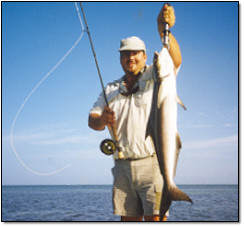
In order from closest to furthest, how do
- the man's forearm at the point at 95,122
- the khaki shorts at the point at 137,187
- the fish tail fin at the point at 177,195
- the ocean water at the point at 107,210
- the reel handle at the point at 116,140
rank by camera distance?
the fish tail fin at the point at 177,195
the khaki shorts at the point at 137,187
the reel handle at the point at 116,140
the man's forearm at the point at 95,122
the ocean water at the point at 107,210

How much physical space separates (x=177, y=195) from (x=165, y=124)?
0.53 meters

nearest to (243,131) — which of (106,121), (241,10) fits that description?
(241,10)

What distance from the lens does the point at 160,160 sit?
2445 millimetres

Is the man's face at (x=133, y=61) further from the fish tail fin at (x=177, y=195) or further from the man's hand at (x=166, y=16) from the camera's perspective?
the fish tail fin at (x=177, y=195)

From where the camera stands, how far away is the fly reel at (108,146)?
9.29ft

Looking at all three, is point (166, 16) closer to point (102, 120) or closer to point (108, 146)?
point (102, 120)

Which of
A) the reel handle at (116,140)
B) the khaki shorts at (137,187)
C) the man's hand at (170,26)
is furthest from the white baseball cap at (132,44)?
the khaki shorts at (137,187)

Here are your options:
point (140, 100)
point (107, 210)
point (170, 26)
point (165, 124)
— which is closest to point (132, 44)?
point (170, 26)

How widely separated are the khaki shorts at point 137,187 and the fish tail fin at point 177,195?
0.24 m

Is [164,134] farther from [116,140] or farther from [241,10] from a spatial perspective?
[241,10]

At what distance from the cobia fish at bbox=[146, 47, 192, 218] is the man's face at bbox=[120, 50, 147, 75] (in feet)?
1.24

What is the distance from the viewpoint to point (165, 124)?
247 cm

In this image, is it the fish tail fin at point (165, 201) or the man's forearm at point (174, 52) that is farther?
the man's forearm at point (174, 52)

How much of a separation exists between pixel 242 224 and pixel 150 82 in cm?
177
